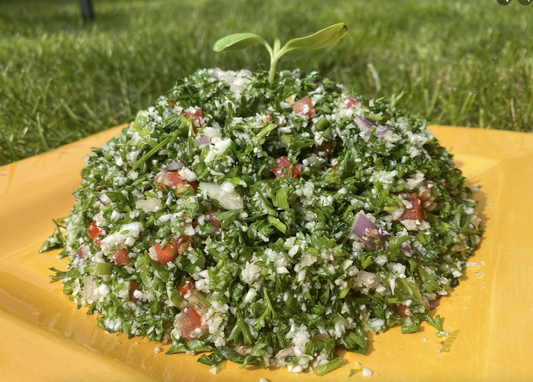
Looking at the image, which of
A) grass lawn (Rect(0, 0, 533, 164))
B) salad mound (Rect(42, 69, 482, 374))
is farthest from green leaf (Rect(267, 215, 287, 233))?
grass lawn (Rect(0, 0, 533, 164))

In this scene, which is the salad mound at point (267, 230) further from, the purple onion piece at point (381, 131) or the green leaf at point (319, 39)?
the green leaf at point (319, 39)

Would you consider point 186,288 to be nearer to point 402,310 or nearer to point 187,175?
point 187,175

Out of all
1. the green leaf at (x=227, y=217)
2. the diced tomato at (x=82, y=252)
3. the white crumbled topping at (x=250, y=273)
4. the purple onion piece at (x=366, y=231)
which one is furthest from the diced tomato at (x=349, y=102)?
the diced tomato at (x=82, y=252)

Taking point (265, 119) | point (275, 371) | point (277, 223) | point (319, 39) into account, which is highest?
point (319, 39)

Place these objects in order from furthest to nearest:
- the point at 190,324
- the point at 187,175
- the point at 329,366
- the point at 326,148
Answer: the point at 326,148, the point at 187,175, the point at 190,324, the point at 329,366

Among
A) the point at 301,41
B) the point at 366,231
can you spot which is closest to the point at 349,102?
the point at 301,41

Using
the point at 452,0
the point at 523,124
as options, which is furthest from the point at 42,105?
the point at 452,0
